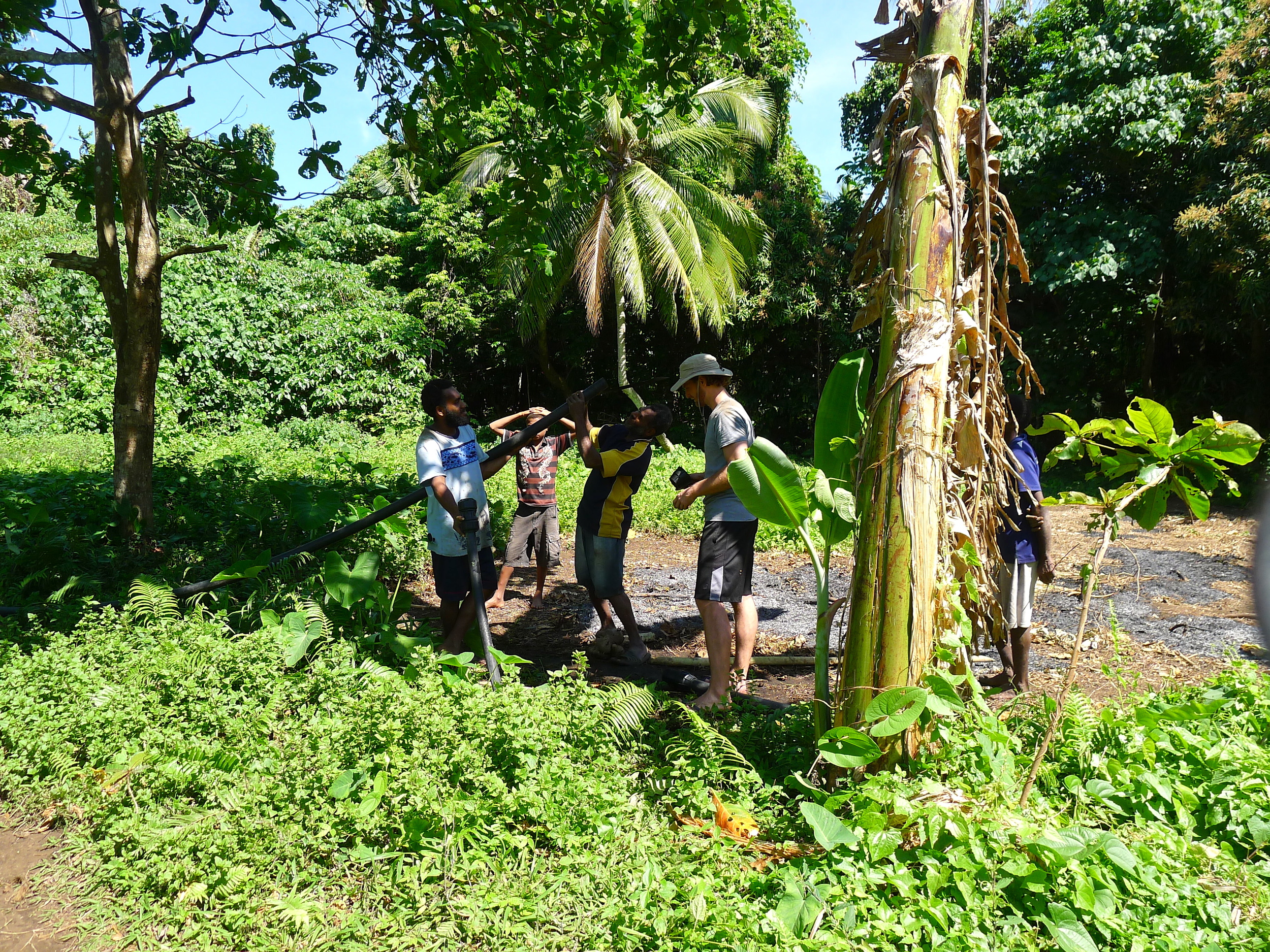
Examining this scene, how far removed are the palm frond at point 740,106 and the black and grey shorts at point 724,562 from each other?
1437 cm

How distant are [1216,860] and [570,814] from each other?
2.14 meters

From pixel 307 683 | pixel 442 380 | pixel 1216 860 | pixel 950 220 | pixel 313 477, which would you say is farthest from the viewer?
pixel 313 477

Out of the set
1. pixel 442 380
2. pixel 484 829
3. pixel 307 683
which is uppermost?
pixel 442 380

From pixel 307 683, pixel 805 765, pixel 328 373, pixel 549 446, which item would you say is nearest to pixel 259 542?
pixel 549 446

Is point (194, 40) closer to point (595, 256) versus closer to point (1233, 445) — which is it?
point (1233, 445)

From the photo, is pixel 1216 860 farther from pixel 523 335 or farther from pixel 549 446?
pixel 523 335

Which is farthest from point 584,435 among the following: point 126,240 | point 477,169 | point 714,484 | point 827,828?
point 477,169

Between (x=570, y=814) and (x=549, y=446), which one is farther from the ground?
(x=549, y=446)

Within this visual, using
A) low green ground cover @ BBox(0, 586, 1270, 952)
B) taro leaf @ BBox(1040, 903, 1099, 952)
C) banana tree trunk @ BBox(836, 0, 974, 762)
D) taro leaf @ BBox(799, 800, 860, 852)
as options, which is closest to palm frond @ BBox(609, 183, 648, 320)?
low green ground cover @ BBox(0, 586, 1270, 952)

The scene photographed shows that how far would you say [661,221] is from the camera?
54.3ft

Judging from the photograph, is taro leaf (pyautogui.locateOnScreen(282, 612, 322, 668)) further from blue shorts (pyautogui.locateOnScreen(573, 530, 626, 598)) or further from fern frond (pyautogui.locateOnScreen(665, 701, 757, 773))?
fern frond (pyautogui.locateOnScreen(665, 701, 757, 773))

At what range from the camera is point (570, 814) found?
120 inches

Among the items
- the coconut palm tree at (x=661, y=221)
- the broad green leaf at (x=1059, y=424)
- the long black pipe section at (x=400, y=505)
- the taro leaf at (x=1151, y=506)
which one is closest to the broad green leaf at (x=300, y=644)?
the long black pipe section at (x=400, y=505)

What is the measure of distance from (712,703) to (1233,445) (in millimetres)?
2588
